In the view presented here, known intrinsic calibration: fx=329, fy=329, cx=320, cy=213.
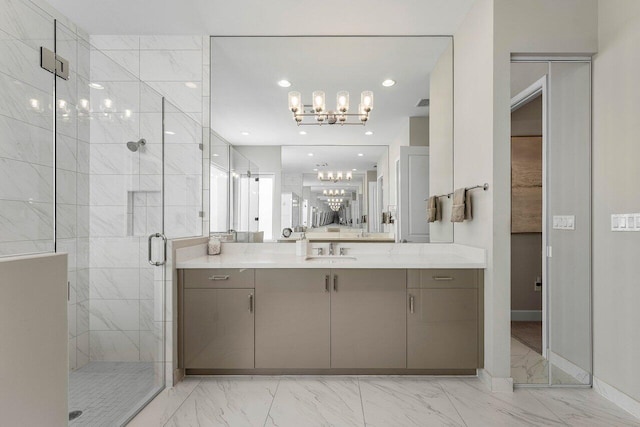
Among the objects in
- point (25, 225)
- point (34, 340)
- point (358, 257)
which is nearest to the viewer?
point (34, 340)

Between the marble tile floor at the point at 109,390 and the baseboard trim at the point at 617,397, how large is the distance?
288cm

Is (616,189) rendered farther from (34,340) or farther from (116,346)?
(116,346)

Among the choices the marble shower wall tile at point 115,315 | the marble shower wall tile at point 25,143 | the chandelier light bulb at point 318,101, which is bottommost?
the marble shower wall tile at point 115,315

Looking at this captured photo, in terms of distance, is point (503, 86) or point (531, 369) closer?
point (503, 86)

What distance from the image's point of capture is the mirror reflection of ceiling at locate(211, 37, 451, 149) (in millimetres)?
2736

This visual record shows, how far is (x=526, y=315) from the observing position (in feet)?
7.43

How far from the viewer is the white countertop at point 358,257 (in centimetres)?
229

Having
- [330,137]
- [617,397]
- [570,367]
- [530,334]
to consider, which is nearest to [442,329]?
[530,334]

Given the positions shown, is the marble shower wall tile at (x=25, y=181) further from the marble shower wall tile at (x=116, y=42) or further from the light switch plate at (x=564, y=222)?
the light switch plate at (x=564, y=222)

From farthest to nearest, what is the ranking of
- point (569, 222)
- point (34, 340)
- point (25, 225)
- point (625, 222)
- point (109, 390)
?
point (569, 222) < point (109, 390) < point (625, 222) < point (25, 225) < point (34, 340)

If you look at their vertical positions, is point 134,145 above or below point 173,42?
below

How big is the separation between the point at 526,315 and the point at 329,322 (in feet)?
4.45

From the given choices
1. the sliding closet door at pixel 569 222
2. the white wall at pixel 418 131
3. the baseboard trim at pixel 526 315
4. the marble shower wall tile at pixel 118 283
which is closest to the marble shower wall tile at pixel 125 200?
the marble shower wall tile at pixel 118 283

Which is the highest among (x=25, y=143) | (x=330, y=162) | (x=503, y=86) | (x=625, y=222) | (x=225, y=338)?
(x=503, y=86)
